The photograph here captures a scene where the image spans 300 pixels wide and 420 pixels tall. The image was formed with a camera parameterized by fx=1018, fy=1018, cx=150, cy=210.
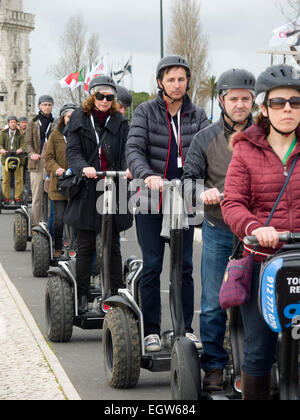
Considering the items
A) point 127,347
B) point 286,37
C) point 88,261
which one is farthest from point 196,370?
point 286,37

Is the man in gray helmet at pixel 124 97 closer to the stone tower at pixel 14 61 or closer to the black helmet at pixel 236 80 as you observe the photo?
the black helmet at pixel 236 80

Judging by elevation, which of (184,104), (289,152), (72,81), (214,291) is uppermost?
(72,81)

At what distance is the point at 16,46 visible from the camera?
116 m

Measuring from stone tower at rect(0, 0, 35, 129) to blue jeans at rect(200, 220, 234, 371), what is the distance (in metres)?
108

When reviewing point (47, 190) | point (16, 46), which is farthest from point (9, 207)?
point (16, 46)

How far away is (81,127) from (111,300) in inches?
72.1

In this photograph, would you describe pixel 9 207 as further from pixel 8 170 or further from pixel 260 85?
pixel 260 85

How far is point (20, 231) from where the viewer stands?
1383 cm

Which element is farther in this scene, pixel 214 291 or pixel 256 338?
pixel 214 291

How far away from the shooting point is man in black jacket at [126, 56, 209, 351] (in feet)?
19.6

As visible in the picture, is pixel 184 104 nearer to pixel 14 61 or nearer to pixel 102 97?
pixel 102 97

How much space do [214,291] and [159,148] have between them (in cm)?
108

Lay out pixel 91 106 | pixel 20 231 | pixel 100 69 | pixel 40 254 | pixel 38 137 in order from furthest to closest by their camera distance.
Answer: pixel 100 69
pixel 20 231
pixel 38 137
pixel 40 254
pixel 91 106

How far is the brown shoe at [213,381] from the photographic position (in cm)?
506
